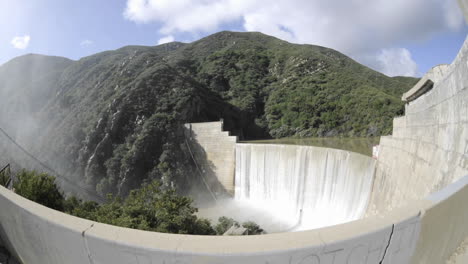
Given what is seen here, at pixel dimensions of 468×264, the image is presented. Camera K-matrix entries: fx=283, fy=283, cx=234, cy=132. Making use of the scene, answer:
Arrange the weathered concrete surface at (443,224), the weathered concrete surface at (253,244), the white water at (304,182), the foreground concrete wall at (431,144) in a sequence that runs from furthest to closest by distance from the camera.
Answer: the white water at (304,182) → the foreground concrete wall at (431,144) → the weathered concrete surface at (443,224) → the weathered concrete surface at (253,244)

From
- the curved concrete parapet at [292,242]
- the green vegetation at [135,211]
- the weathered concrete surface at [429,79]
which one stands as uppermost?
the weathered concrete surface at [429,79]

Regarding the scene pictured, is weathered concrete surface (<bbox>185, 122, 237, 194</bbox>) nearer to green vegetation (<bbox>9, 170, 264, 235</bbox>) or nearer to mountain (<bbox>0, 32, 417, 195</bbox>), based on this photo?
mountain (<bbox>0, 32, 417, 195</bbox>)

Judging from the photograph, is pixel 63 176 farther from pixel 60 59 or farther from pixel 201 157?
pixel 60 59

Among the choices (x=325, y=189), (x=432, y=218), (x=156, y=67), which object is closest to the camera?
(x=432, y=218)

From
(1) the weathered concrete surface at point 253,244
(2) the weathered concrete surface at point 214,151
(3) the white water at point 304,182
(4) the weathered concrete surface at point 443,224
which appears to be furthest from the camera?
(2) the weathered concrete surface at point 214,151

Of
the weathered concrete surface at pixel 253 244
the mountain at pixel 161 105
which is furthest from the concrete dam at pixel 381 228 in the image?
the mountain at pixel 161 105

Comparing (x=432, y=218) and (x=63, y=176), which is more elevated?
(x=432, y=218)

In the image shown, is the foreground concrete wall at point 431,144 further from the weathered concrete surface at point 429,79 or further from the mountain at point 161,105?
the mountain at point 161,105

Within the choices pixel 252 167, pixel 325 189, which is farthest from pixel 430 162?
pixel 252 167
